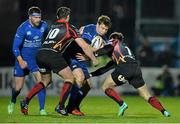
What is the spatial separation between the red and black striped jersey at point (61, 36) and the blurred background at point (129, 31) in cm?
981

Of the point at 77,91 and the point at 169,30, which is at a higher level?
the point at 77,91

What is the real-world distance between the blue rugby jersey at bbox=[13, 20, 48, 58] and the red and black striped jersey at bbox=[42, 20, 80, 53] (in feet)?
2.44

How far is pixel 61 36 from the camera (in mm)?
12898

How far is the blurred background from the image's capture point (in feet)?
76.5

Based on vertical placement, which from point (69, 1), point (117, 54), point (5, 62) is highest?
point (117, 54)

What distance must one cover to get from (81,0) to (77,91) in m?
11.3

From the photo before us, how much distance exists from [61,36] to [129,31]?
11.3 m

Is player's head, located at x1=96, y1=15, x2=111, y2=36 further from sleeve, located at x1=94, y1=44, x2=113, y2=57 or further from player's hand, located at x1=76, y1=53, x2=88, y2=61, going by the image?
player's hand, located at x1=76, y1=53, x2=88, y2=61

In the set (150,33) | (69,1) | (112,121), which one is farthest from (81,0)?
(112,121)

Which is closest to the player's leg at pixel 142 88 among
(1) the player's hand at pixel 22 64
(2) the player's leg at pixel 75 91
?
(2) the player's leg at pixel 75 91

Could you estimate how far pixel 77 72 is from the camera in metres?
13.3

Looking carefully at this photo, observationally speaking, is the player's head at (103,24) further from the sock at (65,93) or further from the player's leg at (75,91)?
the sock at (65,93)

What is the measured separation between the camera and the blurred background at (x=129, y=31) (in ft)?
76.5

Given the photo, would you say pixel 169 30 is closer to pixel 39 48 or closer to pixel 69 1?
pixel 69 1
